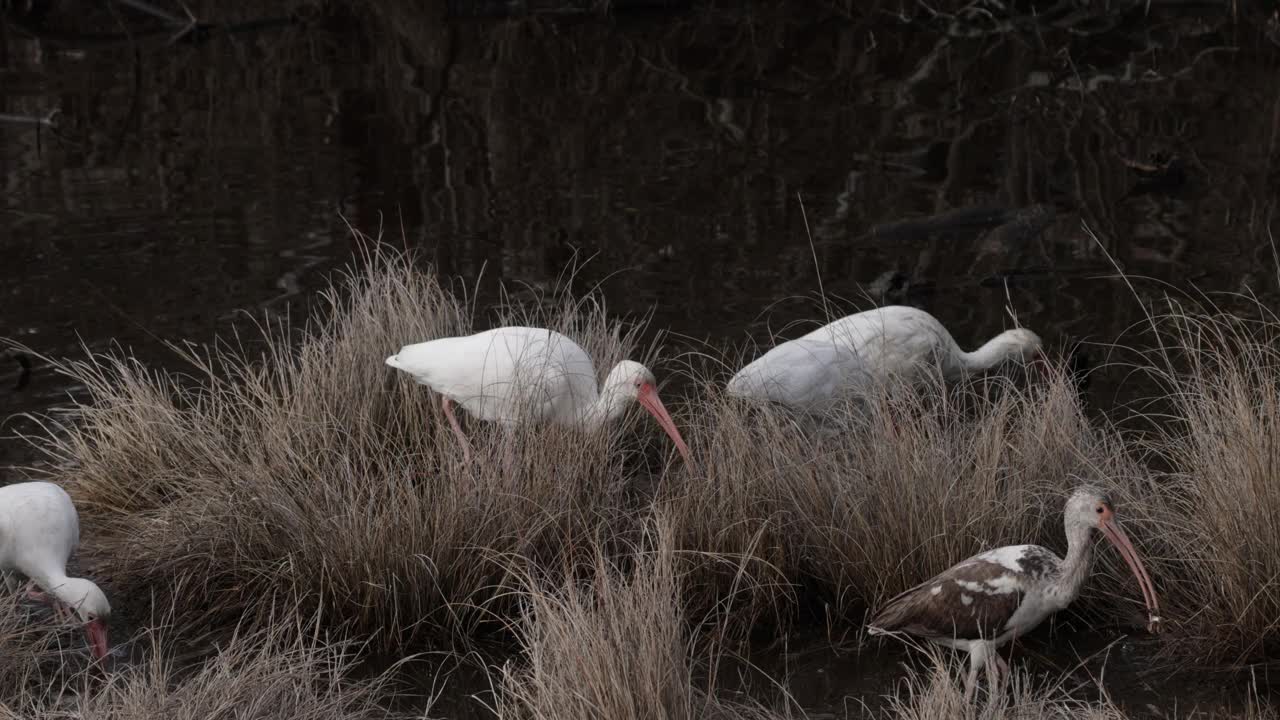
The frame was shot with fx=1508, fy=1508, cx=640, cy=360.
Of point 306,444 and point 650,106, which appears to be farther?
point 650,106

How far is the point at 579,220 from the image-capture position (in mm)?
10516

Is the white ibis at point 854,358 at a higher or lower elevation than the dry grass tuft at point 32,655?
higher

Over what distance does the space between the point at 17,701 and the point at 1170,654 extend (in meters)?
3.32

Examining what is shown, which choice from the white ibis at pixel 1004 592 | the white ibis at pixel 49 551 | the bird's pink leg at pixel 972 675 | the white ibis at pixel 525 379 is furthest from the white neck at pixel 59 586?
the bird's pink leg at pixel 972 675

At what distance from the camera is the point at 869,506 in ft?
15.7

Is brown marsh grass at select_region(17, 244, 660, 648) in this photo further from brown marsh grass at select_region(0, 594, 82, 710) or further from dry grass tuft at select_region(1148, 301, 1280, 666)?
dry grass tuft at select_region(1148, 301, 1280, 666)

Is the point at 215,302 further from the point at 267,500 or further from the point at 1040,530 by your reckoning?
the point at 1040,530

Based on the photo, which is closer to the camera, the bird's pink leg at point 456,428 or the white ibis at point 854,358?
the bird's pink leg at point 456,428

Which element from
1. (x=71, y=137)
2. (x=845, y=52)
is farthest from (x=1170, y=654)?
(x=845, y=52)

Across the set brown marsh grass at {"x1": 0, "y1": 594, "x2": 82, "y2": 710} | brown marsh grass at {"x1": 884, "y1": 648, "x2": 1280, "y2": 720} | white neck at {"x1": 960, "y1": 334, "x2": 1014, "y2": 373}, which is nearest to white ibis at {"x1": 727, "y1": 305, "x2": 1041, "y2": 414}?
white neck at {"x1": 960, "y1": 334, "x2": 1014, "y2": 373}

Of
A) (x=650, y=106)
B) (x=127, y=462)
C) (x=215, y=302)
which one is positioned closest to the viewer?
(x=127, y=462)

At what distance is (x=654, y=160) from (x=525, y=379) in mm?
7134

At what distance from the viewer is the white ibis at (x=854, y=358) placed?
5.64 metres

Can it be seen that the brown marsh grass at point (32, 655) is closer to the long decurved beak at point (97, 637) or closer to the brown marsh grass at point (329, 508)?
the long decurved beak at point (97, 637)
